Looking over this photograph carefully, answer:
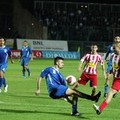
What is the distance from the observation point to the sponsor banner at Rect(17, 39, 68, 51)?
51594 mm

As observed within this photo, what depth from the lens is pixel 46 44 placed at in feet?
170

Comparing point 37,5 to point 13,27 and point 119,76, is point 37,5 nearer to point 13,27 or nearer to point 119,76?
point 13,27

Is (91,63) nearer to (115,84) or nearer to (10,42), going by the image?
(115,84)

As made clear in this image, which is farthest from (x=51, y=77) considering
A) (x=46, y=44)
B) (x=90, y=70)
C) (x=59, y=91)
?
(x=46, y=44)

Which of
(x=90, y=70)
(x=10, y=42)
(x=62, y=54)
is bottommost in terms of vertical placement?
(x=62, y=54)

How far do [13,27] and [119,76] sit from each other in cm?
4504

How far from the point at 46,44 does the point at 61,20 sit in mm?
8928

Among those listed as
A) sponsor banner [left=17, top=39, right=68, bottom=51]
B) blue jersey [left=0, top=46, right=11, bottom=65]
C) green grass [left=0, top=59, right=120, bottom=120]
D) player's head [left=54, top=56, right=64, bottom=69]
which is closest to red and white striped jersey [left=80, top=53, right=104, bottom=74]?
green grass [left=0, top=59, right=120, bottom=120]

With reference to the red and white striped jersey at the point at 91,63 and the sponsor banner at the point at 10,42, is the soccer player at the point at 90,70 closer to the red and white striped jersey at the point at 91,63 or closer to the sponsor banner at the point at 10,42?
the red and white striped jersey at the point at 91,63

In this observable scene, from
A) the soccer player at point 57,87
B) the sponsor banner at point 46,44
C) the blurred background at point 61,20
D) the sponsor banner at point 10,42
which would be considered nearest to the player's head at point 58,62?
the soccer player at point 57,87

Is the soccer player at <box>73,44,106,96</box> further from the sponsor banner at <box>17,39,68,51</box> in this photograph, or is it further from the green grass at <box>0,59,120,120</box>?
the sponsor banner at <box>17,39,68,51</box>

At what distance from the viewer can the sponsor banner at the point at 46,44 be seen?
51594 mm

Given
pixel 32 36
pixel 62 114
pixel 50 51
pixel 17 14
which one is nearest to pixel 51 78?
pixel 62 114

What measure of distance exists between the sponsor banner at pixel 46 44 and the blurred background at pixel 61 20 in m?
2.01
